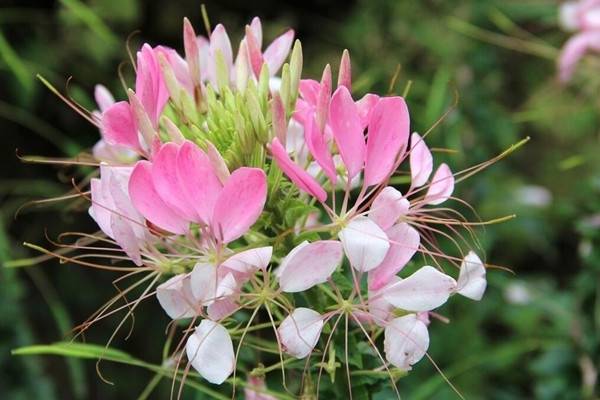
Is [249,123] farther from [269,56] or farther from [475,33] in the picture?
[475,33]

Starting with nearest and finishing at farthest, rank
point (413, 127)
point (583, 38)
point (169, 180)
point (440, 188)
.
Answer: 1. point (169, 180)
2. point (440, 188)
3. point (583, 38)
4. point (413, 127)

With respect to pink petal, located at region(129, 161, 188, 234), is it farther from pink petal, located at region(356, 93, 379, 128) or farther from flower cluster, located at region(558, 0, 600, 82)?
flower cluster, located at region(558, 0, 600, 82)

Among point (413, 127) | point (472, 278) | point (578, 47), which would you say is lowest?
point (413, 127)

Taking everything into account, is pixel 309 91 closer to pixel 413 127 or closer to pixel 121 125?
pixel 121 125

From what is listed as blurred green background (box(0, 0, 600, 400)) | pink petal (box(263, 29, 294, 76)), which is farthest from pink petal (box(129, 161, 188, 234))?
blurred green background (box(0, 0, 600, 400))

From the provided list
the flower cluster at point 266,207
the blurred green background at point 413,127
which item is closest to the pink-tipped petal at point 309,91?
the flower cluster at point 266,207

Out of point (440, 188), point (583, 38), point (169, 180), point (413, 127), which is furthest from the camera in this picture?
A: point (413, 127)

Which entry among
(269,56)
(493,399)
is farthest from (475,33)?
(269,56)

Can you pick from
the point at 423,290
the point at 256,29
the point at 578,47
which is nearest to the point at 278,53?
the point at 256,29
